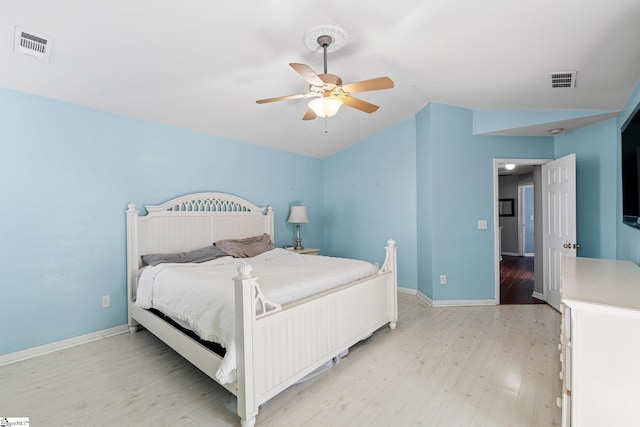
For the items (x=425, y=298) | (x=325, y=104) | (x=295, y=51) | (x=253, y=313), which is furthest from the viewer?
(x=425, y=298)

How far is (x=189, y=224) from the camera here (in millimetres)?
3535

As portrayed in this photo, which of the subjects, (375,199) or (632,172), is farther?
(375,199)

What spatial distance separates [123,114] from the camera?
10.2ft

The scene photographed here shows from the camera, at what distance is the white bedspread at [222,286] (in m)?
1.87

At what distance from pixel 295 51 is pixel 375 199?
2.86 m

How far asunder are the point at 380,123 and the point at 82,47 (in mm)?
3515

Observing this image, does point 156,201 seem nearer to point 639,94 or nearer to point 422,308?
point 422,308

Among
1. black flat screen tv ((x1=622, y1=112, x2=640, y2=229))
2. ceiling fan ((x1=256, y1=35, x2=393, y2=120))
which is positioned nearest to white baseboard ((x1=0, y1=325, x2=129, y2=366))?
ceiling fan ((x1=256, y1=35, x2=393, y2=120))

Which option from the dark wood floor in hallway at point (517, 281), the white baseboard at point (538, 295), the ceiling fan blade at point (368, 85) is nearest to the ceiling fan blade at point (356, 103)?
the ceiling fan blade at point (368, 85)

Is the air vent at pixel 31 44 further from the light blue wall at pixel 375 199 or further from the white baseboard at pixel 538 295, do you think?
the white baseboard at pixel 538 295

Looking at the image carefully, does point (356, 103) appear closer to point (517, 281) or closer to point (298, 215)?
point (298, 215)

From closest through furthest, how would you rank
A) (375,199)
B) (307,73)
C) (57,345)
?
(307,73) < (57,345) < (375,199)

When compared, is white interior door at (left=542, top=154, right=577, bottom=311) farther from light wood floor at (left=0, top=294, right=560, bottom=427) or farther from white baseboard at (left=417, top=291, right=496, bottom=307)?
light wood floor at (left=0, top=294, right=560, bottom=427)

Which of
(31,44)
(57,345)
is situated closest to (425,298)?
(57,345)
